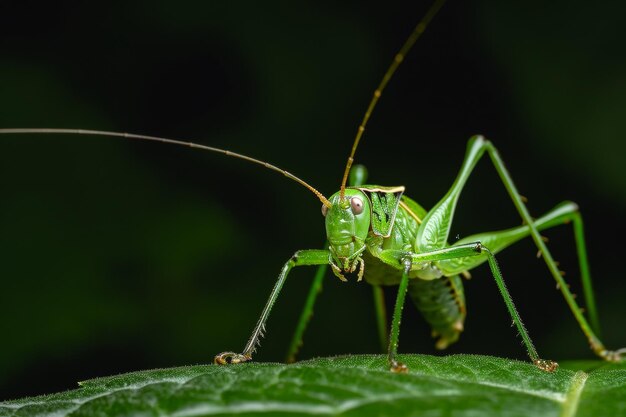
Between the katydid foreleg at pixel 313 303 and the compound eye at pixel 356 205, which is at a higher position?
the compound eye at pixel 356 205

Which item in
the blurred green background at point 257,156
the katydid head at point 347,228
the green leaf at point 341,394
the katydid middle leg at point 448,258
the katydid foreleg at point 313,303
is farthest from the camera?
the blurred green background at point 257,156

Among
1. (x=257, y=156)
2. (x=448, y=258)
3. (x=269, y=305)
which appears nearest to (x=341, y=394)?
(x=269, y=305)

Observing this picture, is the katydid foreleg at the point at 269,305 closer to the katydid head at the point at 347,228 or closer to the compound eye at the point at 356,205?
the katydid head at the point at 347,228

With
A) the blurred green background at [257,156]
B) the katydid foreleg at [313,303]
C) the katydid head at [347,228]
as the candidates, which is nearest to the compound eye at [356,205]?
the katydid head at [347,228]

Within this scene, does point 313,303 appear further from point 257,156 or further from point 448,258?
point 257,156

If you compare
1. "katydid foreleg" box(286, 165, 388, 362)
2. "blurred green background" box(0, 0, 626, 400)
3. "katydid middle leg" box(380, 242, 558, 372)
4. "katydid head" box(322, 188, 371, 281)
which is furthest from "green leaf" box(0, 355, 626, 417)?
"blurred green background" box(0, 0, 626, 400)
